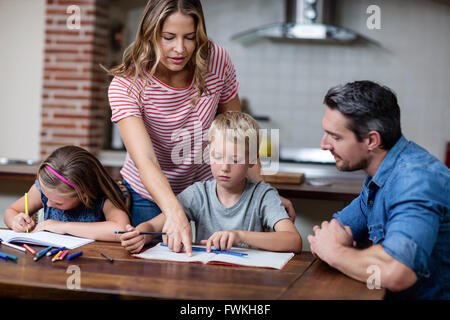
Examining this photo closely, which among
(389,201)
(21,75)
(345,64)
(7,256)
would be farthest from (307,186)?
(21,75)

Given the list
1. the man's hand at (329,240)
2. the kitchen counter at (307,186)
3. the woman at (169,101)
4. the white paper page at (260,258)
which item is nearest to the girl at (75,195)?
the woman at (169,101)

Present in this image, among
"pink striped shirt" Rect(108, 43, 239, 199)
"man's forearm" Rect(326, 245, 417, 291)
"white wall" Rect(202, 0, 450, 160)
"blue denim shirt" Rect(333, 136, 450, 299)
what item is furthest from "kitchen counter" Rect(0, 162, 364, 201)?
"white wall" Rect(202, 0, 450, 160)

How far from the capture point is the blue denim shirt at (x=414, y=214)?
1285 millimetres

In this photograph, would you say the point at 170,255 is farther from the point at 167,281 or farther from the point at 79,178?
the point at 79,178

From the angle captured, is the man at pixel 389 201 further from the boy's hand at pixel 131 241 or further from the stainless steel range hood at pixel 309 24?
the stainless steel range hood at pixel 309 24

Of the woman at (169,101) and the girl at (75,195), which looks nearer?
the woman at (169,101)

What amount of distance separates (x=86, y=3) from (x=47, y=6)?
0.31m

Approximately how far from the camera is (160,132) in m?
2.02

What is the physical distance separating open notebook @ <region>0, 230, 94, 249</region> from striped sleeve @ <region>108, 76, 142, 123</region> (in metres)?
0.42

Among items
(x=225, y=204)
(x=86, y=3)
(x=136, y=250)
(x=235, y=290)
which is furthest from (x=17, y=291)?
(x=86, y=3)

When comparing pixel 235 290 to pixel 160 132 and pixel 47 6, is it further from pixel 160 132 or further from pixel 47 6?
pixel 47 6

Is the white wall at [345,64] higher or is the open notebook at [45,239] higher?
the white wall at [345,64]

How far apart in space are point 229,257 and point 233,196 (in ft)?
1.23

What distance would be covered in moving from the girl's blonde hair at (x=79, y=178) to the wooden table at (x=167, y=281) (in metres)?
0.45
